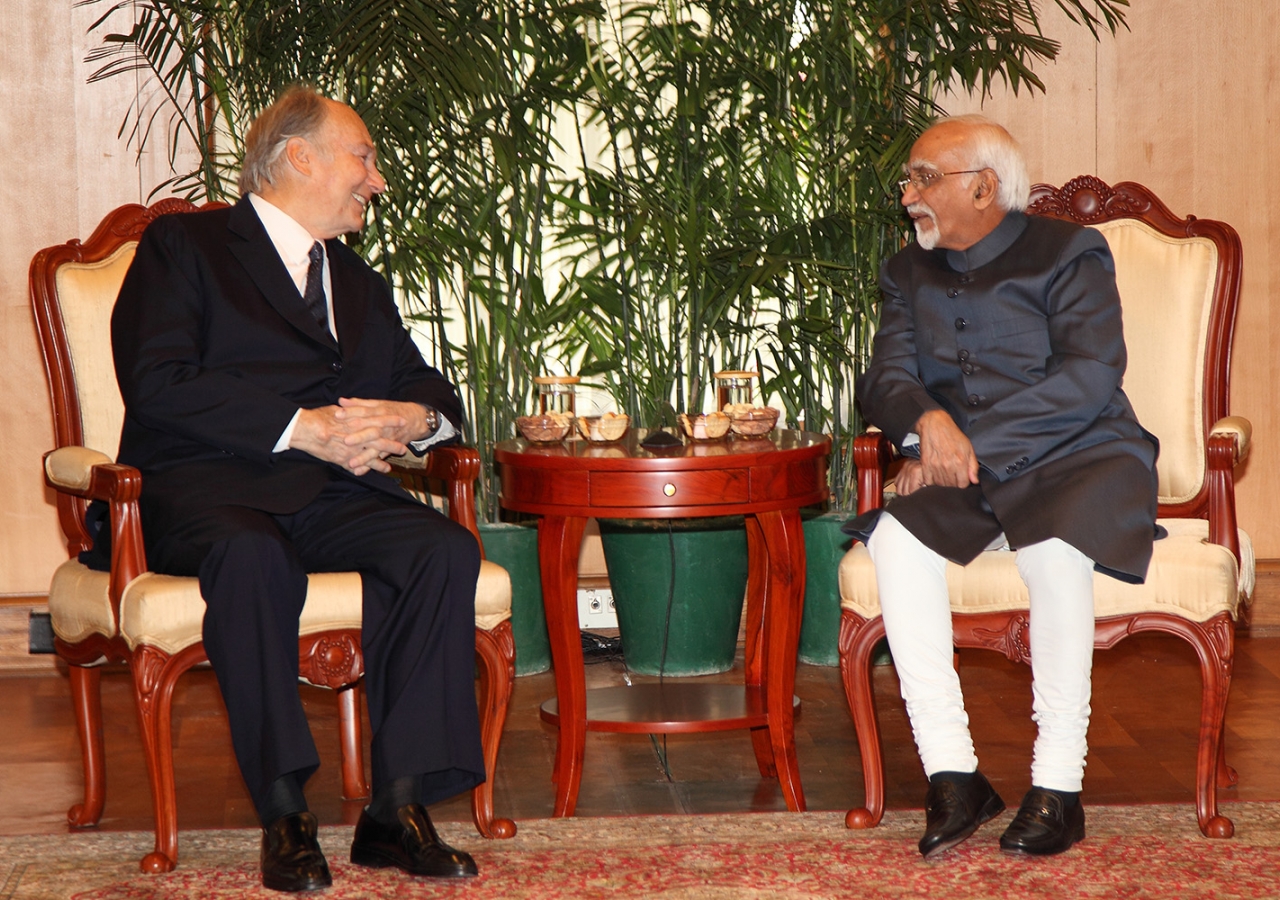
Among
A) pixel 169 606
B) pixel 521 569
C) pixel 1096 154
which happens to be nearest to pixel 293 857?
pixel 169 606

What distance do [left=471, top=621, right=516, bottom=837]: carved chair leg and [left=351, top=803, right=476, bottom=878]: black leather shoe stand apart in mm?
168

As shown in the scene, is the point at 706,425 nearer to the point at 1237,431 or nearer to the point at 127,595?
the point at 1237,431

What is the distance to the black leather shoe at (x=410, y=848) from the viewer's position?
2.48 m

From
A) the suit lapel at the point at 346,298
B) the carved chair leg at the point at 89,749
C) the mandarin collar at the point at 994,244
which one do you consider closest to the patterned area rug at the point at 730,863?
the carved chair leg at the point at 89,749

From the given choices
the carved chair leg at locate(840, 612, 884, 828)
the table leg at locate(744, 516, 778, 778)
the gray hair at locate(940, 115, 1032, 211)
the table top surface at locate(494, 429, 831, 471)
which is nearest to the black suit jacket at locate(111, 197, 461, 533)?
the table top surface at locate(494, 429, 831, 471)

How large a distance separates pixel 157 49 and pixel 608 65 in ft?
3.86

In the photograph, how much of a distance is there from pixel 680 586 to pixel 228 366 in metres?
1.62

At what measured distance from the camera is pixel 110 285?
309 centimetres

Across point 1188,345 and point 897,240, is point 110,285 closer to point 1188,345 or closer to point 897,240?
point 897,240

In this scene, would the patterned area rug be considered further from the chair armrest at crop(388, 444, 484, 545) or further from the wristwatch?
the wristwatch

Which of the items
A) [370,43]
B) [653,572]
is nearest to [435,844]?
[653,572]

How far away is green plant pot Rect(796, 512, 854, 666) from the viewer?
402cm

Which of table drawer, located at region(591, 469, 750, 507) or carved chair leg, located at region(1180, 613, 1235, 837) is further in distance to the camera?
table drawer, located at region(591, 469, 750, 507)

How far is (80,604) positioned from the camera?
8.94 feet
